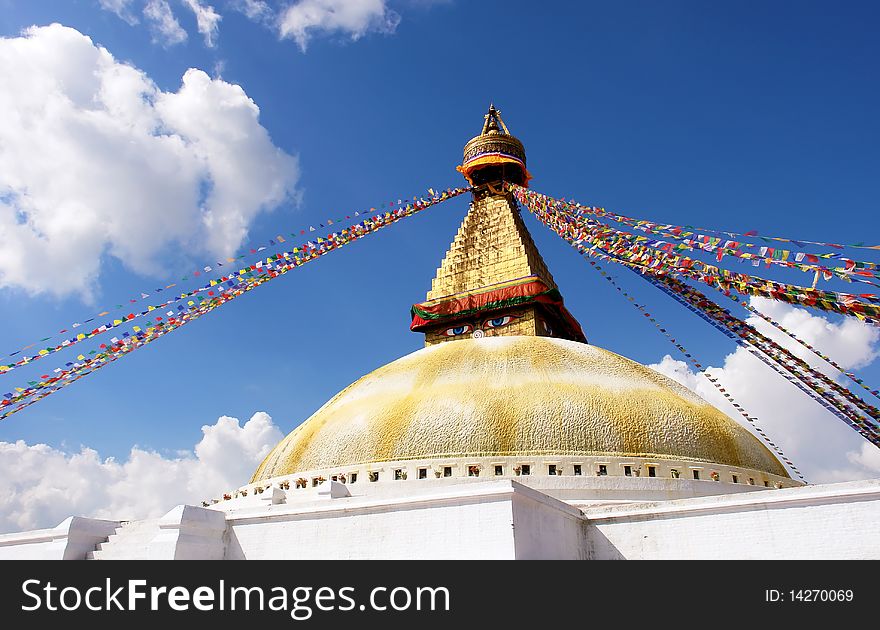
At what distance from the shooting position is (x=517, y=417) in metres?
11.9

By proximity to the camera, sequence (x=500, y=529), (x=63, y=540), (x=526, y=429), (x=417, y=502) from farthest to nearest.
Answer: (x=526, y=429), (x=63, y=540), (x=417, y=502), (x=500, y=529)

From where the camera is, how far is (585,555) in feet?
32.1

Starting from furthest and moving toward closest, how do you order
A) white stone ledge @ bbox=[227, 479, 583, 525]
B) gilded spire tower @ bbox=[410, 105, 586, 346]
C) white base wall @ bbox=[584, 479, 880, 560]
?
gilded spire tower @ bbox=[410, 105, 586, 346], white stone ledge @ bbox=[227, 479, 583, 525], white base wall @ bbox=[584, 479, 880, 560]

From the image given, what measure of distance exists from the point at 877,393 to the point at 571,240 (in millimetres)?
7111

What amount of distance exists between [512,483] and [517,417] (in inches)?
129

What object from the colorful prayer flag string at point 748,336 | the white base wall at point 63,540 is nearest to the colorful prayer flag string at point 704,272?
the colorful prayer flag string at point 748,336

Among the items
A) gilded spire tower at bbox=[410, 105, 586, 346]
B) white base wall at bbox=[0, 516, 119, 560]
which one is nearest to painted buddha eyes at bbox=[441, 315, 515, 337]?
gilded spire tower at bbox=[410, 105, 586, 346]

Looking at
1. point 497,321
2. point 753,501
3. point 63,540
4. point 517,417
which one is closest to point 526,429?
point 517,417

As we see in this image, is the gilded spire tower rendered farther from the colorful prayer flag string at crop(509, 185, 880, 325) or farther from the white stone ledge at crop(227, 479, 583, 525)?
the white stone ledge at crop(227, 479, 583, 525)

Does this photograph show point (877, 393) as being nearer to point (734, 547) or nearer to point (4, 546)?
point (734, 547)

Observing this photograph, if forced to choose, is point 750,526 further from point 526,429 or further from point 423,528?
point 423,528

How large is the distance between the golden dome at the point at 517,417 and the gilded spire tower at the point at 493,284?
10.7 feet

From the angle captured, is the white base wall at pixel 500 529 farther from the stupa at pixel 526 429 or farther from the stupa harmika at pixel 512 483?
the stupa at pixel 526 429

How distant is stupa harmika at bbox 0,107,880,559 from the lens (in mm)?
8656
